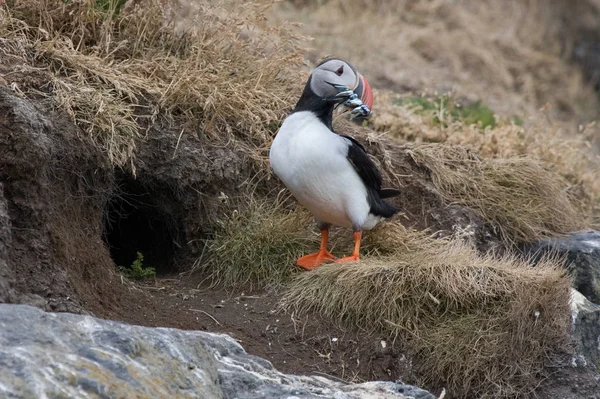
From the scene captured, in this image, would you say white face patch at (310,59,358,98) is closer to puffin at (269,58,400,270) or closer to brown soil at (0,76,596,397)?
puffin at (269,58,400,270)

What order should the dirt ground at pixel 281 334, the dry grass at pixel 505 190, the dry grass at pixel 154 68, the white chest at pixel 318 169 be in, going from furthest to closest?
the dry grass at pixel 505 190 → the dry grass at pixel 154 68 → the white chest at pixel 318 169 → the dirt ground at pixel 281 334

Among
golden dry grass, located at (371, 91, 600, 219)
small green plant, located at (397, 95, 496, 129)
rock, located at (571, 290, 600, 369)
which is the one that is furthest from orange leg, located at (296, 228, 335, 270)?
small green plant, located at (397, 95, 496, 129)

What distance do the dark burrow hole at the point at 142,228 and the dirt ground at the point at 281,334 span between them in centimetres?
69

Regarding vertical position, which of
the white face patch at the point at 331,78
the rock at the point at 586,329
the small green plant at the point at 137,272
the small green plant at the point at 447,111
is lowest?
the rock at the point at 586,329

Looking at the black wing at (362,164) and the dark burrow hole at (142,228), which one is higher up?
the black wing at (362,164)

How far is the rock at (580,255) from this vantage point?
6133 mm

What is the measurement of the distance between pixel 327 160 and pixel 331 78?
50 cm

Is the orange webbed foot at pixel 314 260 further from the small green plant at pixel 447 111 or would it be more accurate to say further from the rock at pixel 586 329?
the small green plant at pixel 447 111

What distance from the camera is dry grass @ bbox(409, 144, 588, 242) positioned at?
21.6ft

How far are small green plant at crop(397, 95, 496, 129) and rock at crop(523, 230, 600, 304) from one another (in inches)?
70.6

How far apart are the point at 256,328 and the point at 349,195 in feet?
3.11

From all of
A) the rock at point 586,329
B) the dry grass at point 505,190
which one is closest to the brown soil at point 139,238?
the rock at point 586,329

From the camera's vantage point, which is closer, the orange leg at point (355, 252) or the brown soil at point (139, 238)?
the brown soil at point (139, 238)

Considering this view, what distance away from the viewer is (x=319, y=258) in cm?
548
